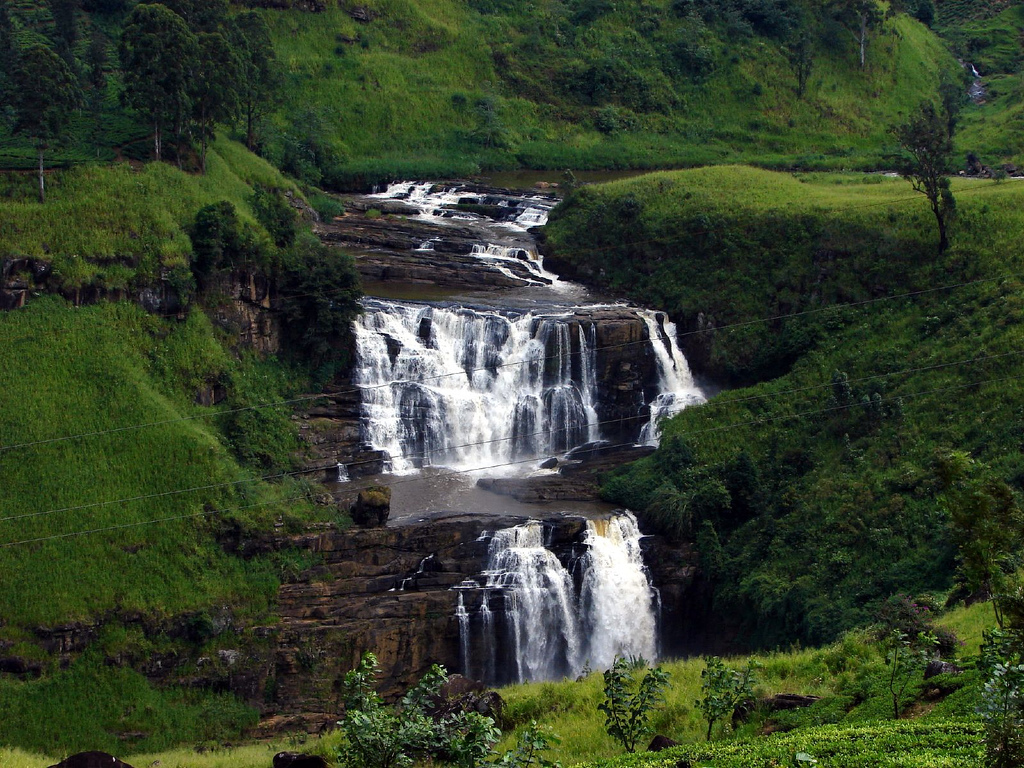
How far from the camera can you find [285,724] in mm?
31281

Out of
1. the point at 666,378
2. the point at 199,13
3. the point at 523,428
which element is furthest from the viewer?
the point at 199,13

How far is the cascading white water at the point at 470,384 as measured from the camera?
41.5 meters

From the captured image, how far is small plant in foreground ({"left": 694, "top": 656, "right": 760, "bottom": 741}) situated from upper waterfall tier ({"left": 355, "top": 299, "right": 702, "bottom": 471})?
2100 centimetres

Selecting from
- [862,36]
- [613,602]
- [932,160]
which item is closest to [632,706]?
[613,602]

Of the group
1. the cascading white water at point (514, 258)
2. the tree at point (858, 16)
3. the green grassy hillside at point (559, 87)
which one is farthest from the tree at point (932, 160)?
the tree at point (858, 16)

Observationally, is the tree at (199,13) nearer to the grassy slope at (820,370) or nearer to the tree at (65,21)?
the tree at (65,21)

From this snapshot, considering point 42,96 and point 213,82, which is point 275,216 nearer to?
point 213,82

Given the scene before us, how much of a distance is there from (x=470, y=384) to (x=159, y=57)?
55.1ft

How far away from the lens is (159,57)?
145ft

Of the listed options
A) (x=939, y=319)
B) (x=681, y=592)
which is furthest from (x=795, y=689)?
(x=939, y=319)

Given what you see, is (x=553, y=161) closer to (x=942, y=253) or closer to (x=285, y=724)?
(x=942, y=253)

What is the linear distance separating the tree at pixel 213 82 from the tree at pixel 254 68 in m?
4.71

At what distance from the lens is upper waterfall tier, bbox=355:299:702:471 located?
41.7 m

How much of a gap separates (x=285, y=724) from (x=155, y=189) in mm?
21704
